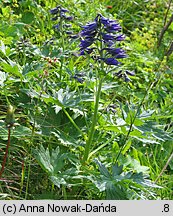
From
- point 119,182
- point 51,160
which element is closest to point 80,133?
point 51,160

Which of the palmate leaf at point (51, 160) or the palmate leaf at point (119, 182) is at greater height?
the palmate leaf at point (51, 160)

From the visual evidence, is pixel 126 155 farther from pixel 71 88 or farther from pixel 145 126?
pixel 71 88

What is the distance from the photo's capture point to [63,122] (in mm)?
2602

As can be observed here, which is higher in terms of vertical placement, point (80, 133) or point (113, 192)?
point (80, 133)

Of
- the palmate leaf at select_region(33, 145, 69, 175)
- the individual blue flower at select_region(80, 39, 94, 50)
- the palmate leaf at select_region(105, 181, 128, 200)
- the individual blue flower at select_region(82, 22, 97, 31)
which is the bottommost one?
the palmate leaf at select_region(105, 181, 128, 200)

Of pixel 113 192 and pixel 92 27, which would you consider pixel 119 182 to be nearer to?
pixel 113 192

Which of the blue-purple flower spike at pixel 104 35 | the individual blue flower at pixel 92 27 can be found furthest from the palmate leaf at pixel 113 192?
the individual blue flower at pixel 92 27

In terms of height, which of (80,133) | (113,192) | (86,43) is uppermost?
(86,43)

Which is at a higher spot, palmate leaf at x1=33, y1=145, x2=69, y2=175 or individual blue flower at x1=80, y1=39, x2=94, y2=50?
individual blue flower at x1=80, y1=39, x2=94, y2=50

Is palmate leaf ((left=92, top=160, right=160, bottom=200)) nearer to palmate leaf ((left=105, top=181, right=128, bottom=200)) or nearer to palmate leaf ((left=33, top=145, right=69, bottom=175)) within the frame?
palmate leaf ((left=105, top=181, right=128, bottom=200))

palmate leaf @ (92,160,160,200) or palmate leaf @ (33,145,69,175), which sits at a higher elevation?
palmate leaf @ (33,145,69,175)

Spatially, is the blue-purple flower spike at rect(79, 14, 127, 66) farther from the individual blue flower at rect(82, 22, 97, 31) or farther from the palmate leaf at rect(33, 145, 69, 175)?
the palmate leaf at rect(33, 145, 69, 175)

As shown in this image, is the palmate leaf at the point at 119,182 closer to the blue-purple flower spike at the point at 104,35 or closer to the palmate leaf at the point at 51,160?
the palmate leaf at the point at 51,160

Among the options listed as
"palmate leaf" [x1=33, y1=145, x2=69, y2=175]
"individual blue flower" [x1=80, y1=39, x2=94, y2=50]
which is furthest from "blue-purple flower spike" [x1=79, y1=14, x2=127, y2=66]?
"palmate leaf" [x1=33, y1=145, x2=69, y2=175]
